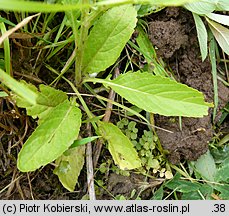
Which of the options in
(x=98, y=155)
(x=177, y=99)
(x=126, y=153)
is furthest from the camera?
(x=98, y=155)

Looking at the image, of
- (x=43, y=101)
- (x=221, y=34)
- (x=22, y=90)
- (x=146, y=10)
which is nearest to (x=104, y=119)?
(x=43, y=101)

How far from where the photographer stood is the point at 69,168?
1.26 metres

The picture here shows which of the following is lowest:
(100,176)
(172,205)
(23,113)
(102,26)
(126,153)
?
(172,205)

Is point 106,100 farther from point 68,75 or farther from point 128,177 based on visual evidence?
point 128,177

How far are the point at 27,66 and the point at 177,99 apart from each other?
470 millimetres

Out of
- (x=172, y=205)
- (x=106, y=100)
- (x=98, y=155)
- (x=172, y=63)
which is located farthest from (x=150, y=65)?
(x=172, y=205)

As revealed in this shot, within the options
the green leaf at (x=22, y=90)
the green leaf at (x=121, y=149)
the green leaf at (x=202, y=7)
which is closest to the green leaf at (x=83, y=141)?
the green leaf at (x=121, y=149)

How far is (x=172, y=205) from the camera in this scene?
1.33m

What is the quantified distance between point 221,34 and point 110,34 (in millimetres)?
421

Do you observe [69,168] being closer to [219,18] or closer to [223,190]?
[223,190]

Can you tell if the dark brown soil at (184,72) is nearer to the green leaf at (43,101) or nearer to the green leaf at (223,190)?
the green leaf at (223,190)

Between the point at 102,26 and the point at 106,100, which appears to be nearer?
the point at 102,26

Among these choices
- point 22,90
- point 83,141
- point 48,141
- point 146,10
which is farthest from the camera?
point 146,10

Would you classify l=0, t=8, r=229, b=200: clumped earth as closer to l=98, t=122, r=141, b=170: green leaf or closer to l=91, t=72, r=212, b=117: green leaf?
l=98, t=122, r=141, b=170: green leaf
